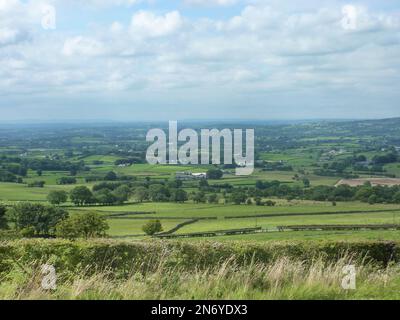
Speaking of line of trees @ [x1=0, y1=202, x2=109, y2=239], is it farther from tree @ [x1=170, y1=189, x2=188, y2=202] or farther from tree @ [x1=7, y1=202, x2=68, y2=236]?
tree @ [x1=170, y1=189, x2=188, y2=202]

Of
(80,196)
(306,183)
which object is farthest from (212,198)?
(306,183)

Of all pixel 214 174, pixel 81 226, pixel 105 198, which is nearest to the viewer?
pixel 81 226

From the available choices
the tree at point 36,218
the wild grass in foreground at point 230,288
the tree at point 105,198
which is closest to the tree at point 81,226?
the tree at point 36,218

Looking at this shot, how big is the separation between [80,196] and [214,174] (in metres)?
23.7

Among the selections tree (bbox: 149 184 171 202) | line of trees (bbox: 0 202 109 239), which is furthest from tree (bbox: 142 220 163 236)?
tree (bbox: 149 184 171 202)

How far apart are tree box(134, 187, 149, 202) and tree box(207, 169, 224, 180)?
15.1 meters

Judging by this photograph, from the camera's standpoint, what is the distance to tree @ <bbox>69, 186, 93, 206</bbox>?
49906mm

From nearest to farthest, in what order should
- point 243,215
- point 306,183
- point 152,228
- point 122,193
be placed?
point 152,228, point 243,215, point 122,193, point 306,183

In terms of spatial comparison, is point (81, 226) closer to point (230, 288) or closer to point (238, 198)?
point (230, 288)

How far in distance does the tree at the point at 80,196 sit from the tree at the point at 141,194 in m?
5.75

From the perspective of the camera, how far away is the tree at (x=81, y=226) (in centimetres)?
2459

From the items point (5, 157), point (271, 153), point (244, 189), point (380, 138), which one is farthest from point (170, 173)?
point (380, 138)

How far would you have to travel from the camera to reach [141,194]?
5550cm

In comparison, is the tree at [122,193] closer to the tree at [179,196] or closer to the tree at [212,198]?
the tree at [179,196]
